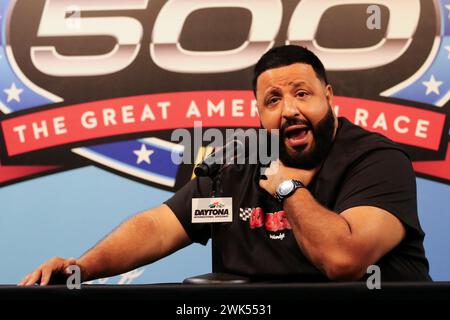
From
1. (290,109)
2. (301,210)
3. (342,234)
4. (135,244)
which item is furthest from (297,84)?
(135,244)

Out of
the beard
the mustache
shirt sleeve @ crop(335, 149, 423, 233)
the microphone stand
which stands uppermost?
the mustache

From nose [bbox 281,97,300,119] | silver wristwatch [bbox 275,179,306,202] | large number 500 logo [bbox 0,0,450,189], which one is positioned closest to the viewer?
silver wristwatch [bbox 275,179,306,202]

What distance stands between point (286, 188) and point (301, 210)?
8 cm

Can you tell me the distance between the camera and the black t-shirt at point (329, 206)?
72.1 inches

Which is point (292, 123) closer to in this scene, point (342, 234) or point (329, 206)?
point (329, 206)

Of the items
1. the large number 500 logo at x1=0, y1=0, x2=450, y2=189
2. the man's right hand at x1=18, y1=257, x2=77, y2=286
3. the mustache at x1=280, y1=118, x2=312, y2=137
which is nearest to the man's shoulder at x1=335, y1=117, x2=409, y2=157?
the mustache at x1=280, y1=118, x2=312, y2=137

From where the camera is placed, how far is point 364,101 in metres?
2.73

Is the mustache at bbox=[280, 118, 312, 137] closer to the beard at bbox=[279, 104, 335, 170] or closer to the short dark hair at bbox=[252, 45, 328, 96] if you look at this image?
the beard at bbox=[279, 104, 335, 170]

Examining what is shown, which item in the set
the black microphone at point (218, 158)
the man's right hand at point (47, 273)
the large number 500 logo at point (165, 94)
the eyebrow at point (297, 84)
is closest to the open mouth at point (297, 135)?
the eyebrow at point (297, 84)

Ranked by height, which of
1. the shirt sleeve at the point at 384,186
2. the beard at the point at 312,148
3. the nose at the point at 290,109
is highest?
the nose at the point at 290,109

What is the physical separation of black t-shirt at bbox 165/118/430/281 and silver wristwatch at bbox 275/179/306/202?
0.15 meters

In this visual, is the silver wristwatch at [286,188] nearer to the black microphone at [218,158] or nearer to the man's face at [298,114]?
the black microphone at [218,158]

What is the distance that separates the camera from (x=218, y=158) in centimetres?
171

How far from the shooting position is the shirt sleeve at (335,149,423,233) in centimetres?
180
